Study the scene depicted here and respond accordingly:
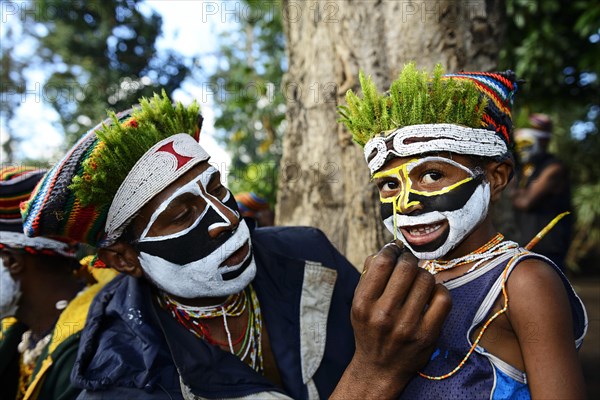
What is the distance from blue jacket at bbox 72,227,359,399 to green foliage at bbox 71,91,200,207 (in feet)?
1.62

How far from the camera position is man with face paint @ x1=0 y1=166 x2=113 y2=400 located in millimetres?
2795

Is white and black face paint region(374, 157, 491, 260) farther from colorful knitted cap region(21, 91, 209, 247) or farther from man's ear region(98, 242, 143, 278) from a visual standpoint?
man's ear region(98, 242, 143, 278)

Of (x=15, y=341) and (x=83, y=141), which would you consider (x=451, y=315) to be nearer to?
(x=83, y=141)

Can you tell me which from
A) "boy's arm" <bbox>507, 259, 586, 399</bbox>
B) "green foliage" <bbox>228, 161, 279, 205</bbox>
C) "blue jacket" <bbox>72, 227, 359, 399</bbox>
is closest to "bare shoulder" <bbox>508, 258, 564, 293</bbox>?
"boy's arm" <bbox>507, 259, 586, 399</bbox>

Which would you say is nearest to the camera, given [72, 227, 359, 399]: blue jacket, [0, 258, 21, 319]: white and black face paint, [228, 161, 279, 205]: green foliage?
[72, 227, 359, 399]: blue jacket

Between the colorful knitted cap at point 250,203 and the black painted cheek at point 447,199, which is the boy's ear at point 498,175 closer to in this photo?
the black painted cheek at point 447,199

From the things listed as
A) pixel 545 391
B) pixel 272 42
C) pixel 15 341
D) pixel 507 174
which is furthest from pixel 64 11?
pixel 545 391

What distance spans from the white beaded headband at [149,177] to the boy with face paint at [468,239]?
77 centimetres

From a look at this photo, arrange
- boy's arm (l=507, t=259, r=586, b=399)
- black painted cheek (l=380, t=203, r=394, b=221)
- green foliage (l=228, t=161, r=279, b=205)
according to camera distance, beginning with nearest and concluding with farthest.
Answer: boy's arm (l=507, t=259, r=586, b=399) → black painted cheek (l=380, t=203, r=394, b=221) → green foliage (l=228, t=161, r=279, b=205)

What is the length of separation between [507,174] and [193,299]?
143cm

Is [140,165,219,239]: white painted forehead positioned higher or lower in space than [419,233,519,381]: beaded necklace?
higher

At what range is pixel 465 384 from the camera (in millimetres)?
1673

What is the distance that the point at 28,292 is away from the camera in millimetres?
2887

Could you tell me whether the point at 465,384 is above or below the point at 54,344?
above
